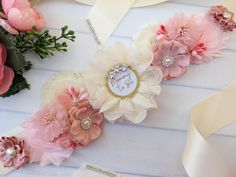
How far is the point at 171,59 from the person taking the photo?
0.92 meters

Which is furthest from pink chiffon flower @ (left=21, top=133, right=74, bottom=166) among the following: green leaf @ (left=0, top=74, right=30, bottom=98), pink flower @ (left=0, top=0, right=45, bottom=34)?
pink flower @ (left=0, top=0, right=45, bottom=34)

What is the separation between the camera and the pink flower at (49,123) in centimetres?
87

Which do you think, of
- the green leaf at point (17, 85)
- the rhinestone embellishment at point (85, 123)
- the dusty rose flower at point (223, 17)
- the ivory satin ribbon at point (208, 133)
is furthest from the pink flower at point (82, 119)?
the dusty rose flower at point (223, 17)

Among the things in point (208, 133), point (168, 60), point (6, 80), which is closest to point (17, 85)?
point (6, 80)

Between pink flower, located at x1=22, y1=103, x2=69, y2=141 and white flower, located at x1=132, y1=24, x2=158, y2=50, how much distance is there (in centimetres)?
25

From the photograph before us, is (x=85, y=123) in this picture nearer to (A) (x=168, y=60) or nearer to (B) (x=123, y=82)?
(B) (x=123, y=82)

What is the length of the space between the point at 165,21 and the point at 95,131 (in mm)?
334

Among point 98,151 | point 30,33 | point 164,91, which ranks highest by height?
point 30,33

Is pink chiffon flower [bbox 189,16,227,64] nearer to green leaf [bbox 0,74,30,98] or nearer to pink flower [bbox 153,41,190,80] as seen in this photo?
pink flower [bbox 153,41,190,80]

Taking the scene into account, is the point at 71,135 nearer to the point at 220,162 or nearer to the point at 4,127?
the point at 4,127

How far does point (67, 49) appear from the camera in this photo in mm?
939

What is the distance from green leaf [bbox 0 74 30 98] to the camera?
2.97 ft

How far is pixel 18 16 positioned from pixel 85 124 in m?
0.30

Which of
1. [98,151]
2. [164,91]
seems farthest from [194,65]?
[98,151]
